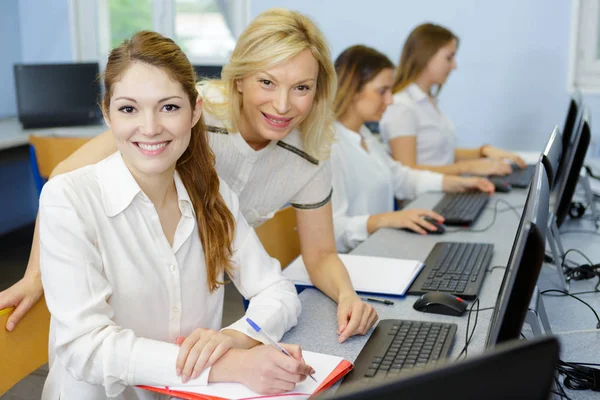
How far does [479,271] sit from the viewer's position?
165cm

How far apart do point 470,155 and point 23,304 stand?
2.73 m

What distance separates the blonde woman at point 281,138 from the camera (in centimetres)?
139

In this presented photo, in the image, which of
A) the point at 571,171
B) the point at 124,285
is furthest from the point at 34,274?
the point at 571,171

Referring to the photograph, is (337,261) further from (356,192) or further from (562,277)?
(356,192)

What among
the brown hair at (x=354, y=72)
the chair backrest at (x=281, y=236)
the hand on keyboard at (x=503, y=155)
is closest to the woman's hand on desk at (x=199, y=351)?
the chair backrest at (x=281, y=236)

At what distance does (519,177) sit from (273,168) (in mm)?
1657

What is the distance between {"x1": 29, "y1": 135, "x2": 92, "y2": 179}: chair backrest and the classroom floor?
546 mm

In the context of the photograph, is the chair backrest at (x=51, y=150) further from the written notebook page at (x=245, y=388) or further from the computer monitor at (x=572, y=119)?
the written notebook page at (x=245, y=388)

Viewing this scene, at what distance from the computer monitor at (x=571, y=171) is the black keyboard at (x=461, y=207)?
0.28 meters

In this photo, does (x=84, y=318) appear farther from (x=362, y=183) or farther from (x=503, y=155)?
(x=503, y=155)

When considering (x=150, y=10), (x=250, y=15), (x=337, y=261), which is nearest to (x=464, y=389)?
(x=337, y=261)

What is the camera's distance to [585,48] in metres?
3.92

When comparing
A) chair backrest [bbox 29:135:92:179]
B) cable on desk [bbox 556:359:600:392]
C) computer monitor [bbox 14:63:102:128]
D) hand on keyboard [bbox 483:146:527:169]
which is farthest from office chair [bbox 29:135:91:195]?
cable on desk [bbox 556:359:600:392]

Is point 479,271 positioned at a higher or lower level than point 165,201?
lower
